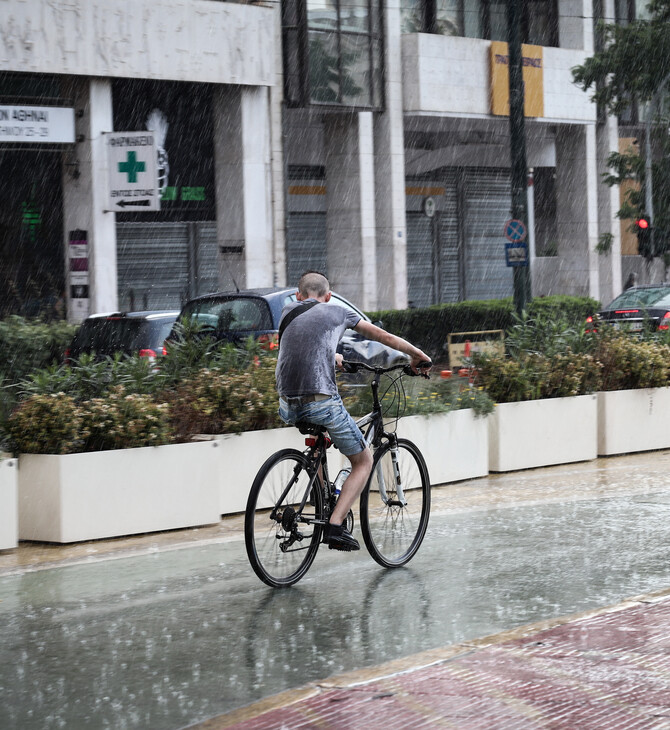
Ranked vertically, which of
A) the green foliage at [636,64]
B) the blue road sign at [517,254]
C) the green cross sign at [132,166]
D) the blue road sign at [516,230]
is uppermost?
the green foliage at [636,64]

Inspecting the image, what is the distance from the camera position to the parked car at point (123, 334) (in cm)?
1507

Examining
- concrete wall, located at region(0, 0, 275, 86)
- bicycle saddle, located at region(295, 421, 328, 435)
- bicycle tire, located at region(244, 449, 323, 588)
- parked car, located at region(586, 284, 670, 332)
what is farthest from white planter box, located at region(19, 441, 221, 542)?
concrete wall, located at region(0, 0, 275, 86)

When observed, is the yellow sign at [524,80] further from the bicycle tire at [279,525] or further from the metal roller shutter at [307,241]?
the bicycle tire at [279,525]

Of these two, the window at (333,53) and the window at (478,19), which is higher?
the window at (478,19)

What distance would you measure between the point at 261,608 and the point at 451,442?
176 inches

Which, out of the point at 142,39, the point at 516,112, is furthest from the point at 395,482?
the point at 142,39

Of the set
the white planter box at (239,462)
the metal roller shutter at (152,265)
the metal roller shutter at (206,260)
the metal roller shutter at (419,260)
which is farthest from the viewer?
the metal roller shutter at (419,260)

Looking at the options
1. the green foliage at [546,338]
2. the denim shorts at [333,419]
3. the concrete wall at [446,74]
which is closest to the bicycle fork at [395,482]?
the denim shorts at [333,419]

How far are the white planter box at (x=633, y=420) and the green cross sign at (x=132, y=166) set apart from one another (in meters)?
12.9

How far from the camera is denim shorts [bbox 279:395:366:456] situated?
22.2 ft

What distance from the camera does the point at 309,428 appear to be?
271 inches

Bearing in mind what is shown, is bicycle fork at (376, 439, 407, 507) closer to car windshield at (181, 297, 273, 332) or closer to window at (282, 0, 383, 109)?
car windshield at (181, 297, 273, 332)

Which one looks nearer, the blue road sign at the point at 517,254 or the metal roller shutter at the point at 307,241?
the blue road sign at the point at 517,254

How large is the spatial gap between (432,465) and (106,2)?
50.7 ft
